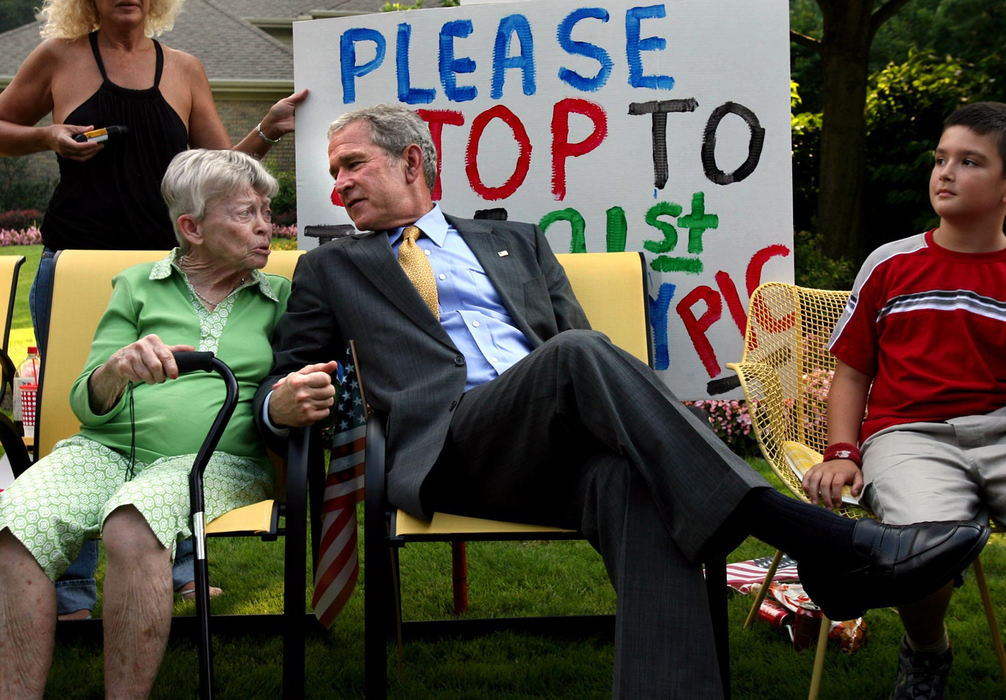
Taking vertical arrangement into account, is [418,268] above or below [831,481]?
above

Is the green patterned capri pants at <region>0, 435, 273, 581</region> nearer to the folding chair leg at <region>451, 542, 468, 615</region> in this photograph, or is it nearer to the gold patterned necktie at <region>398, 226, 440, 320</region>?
the gold patterned necktie at <region>398, 226, 440, 320</region>

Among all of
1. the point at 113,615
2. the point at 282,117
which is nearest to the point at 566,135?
the point at 282,117

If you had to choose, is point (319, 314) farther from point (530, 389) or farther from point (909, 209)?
point (909, 209)

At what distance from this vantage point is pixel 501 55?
11.5 feet

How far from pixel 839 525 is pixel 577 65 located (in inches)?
75.7

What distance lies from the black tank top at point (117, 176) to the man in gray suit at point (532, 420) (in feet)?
2.27

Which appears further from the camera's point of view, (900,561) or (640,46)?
(640,46)

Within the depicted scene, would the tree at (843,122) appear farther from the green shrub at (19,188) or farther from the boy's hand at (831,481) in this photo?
the green shrub at (19,188)

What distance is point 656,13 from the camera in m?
3.39

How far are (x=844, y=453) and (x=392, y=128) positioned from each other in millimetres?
1582

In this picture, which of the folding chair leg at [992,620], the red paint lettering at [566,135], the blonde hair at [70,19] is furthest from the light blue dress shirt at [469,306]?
the folding chair leg at [992,620]

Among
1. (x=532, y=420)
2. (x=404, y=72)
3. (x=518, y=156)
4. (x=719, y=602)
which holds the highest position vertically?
(x=404, y=72)

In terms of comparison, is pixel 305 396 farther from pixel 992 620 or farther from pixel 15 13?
pixel 15 13

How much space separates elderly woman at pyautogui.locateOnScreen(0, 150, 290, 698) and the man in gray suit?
0.60 feet
